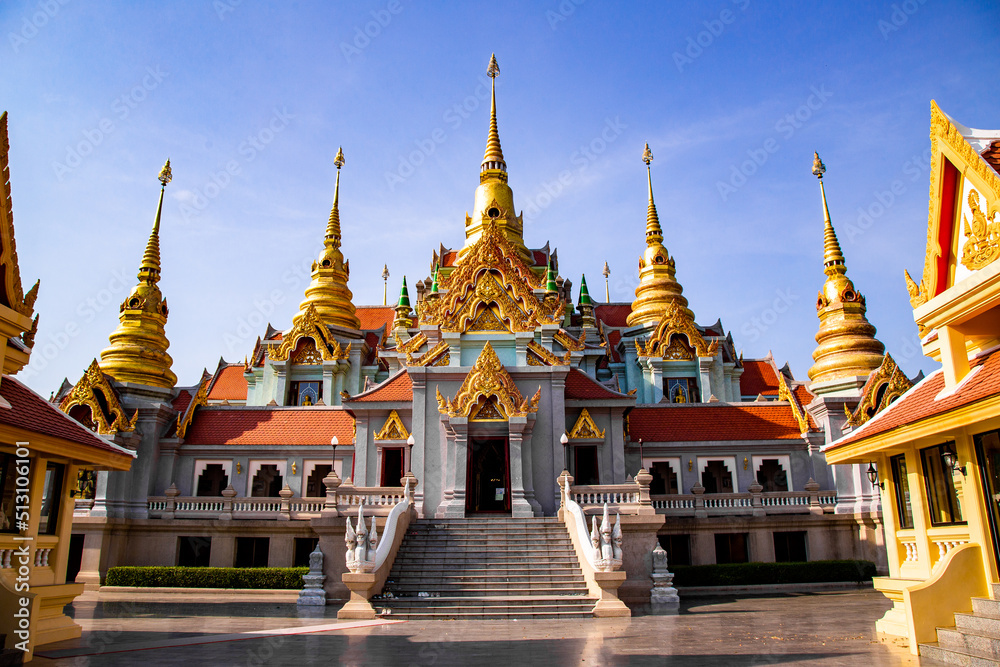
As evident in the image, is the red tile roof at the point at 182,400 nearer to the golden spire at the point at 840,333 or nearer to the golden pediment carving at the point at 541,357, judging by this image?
the golden pediment carving at the point at 541,357

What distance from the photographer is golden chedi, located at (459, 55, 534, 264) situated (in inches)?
1423

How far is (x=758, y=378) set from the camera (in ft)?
119

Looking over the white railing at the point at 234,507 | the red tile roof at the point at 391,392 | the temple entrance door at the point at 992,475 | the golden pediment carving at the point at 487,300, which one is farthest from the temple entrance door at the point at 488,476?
the temple entrance door at the point at 992,475

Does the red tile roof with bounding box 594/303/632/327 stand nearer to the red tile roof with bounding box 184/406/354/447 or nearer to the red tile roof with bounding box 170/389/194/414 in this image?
the red tile roof with bounding box 184/406/354/447

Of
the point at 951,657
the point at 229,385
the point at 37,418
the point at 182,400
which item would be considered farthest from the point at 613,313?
the point at 37,418

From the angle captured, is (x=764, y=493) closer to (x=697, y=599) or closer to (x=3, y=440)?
(x=697, y=599)

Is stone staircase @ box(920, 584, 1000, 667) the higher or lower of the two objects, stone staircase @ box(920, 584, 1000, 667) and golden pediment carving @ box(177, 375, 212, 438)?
the lower

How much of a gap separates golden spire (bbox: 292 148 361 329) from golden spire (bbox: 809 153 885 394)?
Result: 2137 centimetres

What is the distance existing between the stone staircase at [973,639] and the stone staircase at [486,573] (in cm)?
652

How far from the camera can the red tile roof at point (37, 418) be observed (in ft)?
30.4

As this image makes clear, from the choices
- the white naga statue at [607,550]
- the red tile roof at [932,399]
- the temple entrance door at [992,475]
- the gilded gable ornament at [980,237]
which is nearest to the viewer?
the red tile roof at [932,399]

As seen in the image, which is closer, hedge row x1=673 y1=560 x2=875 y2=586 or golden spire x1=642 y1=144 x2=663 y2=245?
hedge row x1=673 y1=560 x2=875 y2=586

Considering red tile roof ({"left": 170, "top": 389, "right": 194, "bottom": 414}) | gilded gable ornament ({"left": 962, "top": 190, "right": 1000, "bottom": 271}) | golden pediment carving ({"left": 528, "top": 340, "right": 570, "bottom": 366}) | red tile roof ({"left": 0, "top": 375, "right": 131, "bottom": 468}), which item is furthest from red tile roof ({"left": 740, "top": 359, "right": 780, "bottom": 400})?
red tile roof ({"left": 0, "top": 375, "right": 131, "bottom": 468})

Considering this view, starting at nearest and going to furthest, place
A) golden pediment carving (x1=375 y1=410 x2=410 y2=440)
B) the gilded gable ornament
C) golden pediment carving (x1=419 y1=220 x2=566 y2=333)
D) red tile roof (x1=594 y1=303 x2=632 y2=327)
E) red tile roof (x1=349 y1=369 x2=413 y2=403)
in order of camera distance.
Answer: the gilded gable ornament, golden pediment carving (x1=419 y1=220 x2=566 y2=333), golden pediment carving (x1=375 y1=410 x2=410 y2=440), red tile roof (x1=349 y1=369 x2=413 y2=403), red tile roof (x1=594 y1=303 x2=632 y2=327)
